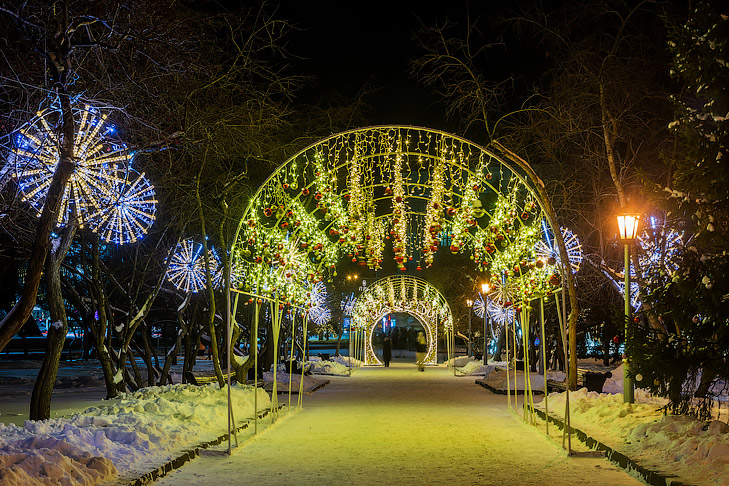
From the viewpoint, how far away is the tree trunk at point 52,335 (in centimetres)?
1321

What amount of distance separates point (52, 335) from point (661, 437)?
9.83 m

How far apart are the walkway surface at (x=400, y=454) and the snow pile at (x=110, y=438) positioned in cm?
63

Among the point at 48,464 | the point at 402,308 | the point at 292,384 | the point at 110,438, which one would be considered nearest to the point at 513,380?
the point at 292,384

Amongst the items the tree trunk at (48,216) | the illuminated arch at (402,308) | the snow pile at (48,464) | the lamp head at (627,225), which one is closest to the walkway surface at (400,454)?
the snow pile at (48,464)

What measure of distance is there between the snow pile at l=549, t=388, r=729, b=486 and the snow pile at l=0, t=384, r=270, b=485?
6.18 metres

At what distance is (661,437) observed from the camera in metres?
10.5

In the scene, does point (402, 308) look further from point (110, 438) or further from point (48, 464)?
point (48, 464)

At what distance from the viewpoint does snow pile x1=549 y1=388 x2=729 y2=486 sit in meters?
8.70

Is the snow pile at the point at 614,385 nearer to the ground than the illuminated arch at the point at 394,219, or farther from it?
nearer to the ground

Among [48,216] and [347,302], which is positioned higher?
[347,302]

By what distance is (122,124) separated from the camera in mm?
12289

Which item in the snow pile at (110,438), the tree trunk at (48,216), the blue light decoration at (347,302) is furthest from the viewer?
the blue light decoration at (347,302)

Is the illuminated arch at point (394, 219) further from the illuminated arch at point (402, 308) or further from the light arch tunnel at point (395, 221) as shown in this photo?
the illuminated arch at point (402, 308)

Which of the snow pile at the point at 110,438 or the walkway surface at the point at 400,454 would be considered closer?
the snow pile at the point at 110,438
